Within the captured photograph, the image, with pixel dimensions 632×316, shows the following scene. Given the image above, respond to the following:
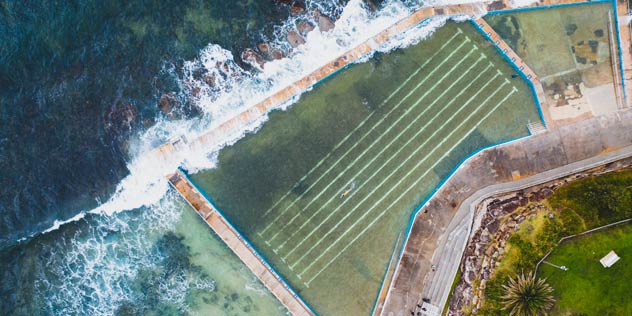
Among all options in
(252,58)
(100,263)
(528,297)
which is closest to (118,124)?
(100,263)

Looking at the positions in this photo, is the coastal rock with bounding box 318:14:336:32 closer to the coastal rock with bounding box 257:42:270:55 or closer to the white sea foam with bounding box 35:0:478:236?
the white sea foam with bounding box 35:0:478:236

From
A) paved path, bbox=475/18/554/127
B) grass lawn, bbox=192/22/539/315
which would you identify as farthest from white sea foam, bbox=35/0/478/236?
paved path, bbox=475/18/554/127

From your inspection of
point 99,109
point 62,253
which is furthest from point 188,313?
point 99,109

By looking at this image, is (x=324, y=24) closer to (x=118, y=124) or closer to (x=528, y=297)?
(x=118, y=124)

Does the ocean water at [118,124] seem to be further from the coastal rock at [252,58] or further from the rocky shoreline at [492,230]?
the rocky shoreline at [492,230]

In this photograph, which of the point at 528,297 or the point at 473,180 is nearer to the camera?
the point at 528,297

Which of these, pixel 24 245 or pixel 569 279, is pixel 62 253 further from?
pixel 569 279
